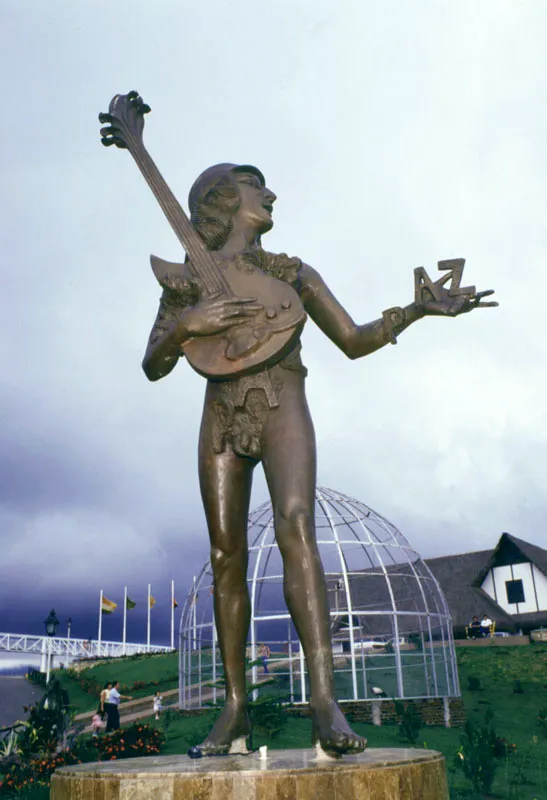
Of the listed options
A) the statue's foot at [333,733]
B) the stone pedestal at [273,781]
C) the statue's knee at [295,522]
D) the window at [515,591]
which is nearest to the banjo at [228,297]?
the statue's knee at [295,522]

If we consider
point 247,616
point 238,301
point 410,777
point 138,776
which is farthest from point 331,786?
point 238,301

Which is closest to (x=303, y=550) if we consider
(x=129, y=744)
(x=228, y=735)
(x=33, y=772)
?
(x=228, y=735)

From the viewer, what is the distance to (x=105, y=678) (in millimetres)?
29906

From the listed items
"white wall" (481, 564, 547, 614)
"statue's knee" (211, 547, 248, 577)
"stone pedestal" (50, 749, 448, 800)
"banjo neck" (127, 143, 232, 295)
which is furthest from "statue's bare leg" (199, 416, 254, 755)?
"white wall" (481, 564, 547, 614)

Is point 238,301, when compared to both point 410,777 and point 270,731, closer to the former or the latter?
point 410,777

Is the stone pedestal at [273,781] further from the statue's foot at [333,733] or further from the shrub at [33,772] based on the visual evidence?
the shrub at [33,772]

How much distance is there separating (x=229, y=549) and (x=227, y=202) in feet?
6.66

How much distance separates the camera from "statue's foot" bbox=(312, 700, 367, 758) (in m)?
2.84

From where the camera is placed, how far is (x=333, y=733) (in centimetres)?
→ 288

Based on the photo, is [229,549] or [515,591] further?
[515,591]

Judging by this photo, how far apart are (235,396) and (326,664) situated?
4.66ft

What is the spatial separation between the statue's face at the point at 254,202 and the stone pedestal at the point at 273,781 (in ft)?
9.48

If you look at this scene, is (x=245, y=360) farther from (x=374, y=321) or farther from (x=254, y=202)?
(x=254, y=202)

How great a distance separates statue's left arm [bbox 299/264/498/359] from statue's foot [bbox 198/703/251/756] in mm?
2052
